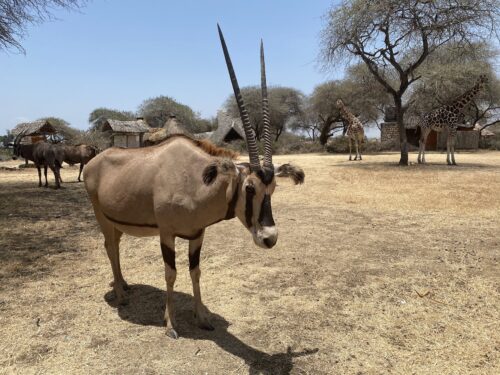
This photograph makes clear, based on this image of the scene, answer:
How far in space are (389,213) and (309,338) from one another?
5554 mm

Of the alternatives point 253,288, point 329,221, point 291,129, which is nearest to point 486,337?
point 253,288

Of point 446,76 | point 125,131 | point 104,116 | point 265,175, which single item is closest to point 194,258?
point 265,175

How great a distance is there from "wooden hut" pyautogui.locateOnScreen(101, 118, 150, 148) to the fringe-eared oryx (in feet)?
94.7

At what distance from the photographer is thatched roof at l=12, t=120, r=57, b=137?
35375 mm

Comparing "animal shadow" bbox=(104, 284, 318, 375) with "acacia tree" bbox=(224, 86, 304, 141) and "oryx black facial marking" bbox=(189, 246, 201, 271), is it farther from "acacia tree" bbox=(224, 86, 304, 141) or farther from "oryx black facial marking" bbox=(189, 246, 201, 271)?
"acacia tree" bbox=(224, 86, 304, 141)

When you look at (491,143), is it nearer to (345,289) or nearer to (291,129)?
(291,129)

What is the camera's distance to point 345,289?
4.96 m

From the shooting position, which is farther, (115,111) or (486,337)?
(115,111)

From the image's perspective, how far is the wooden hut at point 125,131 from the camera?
3234 cm

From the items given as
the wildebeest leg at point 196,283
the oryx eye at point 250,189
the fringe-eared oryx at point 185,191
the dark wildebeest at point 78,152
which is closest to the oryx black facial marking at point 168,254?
the fringe-eared oryx at point 185,191

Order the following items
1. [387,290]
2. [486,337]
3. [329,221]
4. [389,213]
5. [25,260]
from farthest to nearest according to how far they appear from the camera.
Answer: [389,213], [329,221], [25,260], [387,290], [486,337]

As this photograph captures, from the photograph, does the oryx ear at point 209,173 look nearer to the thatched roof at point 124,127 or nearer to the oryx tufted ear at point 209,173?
the oryx tufted ear at point 209,173

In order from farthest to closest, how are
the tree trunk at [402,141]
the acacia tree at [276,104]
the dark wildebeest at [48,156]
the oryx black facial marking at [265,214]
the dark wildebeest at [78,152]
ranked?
the acacia tree at [276,104] < the tree trunk at [402,141] < the dark wildebeest at [78,152] < the dark wildebeest at [48,156] < the oryx black facial marking at [265,214]

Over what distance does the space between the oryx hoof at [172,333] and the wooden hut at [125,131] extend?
2978 cm
